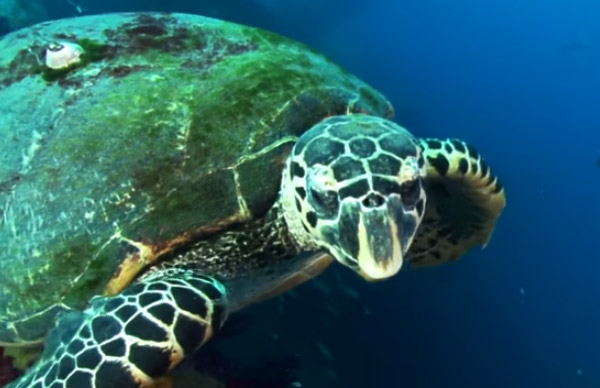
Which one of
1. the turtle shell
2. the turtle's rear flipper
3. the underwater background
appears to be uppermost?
the turtle shell

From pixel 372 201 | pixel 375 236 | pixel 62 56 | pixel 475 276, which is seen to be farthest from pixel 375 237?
pixel 475 276

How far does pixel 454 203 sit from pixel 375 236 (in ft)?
5.59

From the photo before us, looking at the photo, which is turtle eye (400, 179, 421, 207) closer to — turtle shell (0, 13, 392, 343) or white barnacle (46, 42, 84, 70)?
turtle shell (0, 13, 392, 343)

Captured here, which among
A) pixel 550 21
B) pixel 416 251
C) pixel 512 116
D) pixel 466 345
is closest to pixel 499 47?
pixel 550 21

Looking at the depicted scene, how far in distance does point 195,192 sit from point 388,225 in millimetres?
1012

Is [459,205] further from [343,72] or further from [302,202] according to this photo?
[302,202]

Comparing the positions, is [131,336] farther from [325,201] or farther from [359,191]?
[359,191]

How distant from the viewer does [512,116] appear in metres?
27.0

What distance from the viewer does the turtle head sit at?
234cm

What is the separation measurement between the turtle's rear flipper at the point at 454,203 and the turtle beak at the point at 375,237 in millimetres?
890

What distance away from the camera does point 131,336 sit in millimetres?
2365

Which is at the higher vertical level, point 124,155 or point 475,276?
point 124,155

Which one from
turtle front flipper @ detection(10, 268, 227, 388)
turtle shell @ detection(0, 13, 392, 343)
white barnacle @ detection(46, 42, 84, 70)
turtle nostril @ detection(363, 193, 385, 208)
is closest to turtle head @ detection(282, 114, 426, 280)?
turtle nostril @ detection(363, 193, 385, 208)

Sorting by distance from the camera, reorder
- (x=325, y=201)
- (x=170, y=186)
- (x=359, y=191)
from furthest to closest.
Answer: (x=170, y=186) < (x=325, y=201) < (x=359, y=191)
